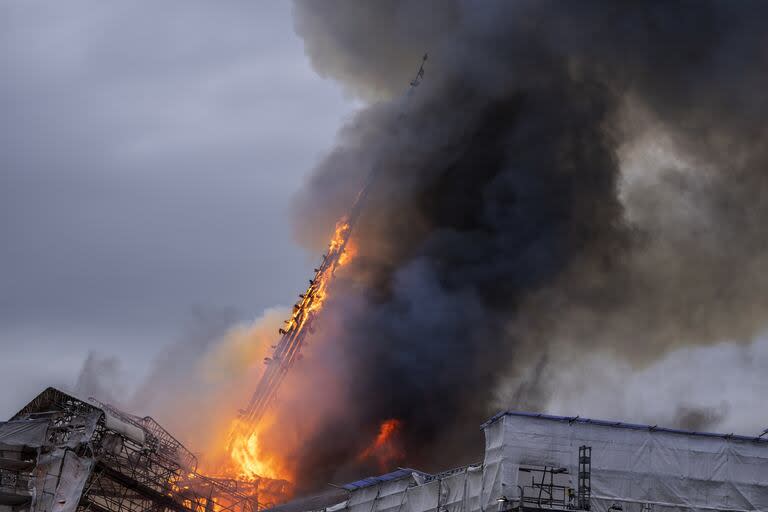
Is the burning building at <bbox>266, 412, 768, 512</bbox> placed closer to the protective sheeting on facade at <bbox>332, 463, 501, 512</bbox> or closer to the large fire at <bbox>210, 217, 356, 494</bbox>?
the protective sheeting on facade at <bbox>332, 463, 501, 512</bbox>

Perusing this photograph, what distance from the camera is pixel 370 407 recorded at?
106m

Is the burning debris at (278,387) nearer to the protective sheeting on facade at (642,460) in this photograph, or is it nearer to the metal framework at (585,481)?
the protective sheeting on facade at (642,460)

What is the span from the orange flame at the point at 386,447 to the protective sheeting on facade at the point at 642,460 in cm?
3444

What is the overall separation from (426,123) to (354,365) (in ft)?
85.8

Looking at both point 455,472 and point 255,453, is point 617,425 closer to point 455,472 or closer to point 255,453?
point 455,472

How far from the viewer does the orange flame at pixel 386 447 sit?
10506cm

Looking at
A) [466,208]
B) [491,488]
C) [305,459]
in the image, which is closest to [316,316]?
[305,459]

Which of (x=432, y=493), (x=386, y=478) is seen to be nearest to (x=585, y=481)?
(x=432, y=493)

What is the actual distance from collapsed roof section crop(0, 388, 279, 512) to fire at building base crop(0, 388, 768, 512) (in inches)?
3.6

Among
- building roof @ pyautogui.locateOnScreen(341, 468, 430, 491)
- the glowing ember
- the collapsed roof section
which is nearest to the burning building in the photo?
building roof @ pyautogui.locateOnScreen(341, 468, 430, 491)

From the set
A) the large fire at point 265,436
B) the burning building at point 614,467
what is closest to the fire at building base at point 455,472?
the burning building at point 614,467

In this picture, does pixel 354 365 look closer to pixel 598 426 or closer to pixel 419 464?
pixel 419 464

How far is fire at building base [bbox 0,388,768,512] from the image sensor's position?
6938 centimetres

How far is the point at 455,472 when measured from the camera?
75688 millimetres
